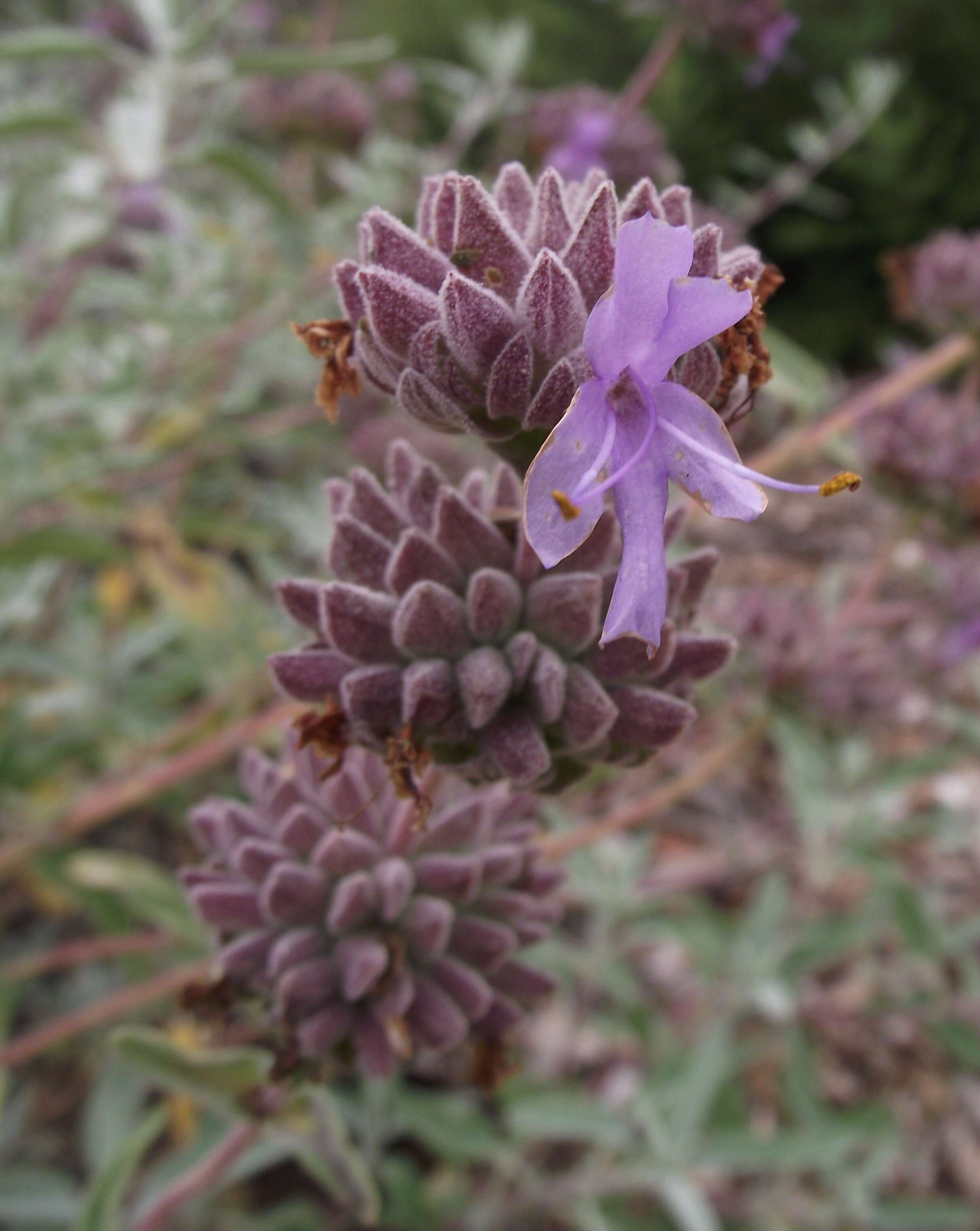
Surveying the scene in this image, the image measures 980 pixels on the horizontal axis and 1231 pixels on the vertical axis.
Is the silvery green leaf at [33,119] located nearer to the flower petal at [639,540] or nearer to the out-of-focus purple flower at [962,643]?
the flower petal at [639,540]

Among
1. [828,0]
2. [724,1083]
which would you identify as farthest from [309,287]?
[828,0]

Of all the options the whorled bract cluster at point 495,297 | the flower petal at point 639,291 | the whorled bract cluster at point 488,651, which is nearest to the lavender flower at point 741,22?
the whorled bract cluster at point 495,297

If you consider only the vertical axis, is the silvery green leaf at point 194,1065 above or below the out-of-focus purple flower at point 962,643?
above

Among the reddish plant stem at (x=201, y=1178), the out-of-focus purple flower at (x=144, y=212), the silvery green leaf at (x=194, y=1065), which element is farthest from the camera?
the out-of-focus purple flower at (x=144, y=212)

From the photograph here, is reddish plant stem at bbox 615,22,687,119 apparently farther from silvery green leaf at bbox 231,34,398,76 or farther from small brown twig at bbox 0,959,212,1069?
small brown twig at bbox 0,959,212,1069

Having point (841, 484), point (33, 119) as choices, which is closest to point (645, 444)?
point (841, 484)

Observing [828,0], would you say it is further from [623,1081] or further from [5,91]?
[623,1081]

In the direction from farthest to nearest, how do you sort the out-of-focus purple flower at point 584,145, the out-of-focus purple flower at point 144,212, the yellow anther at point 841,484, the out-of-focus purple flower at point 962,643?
1. the out-of-focus purple flower at point 144,212
2. the out-of-focus purple flower at point 584,145
3. the out-of-focus purple flower at point 962,643
4. the yellow anther at point 841,484
